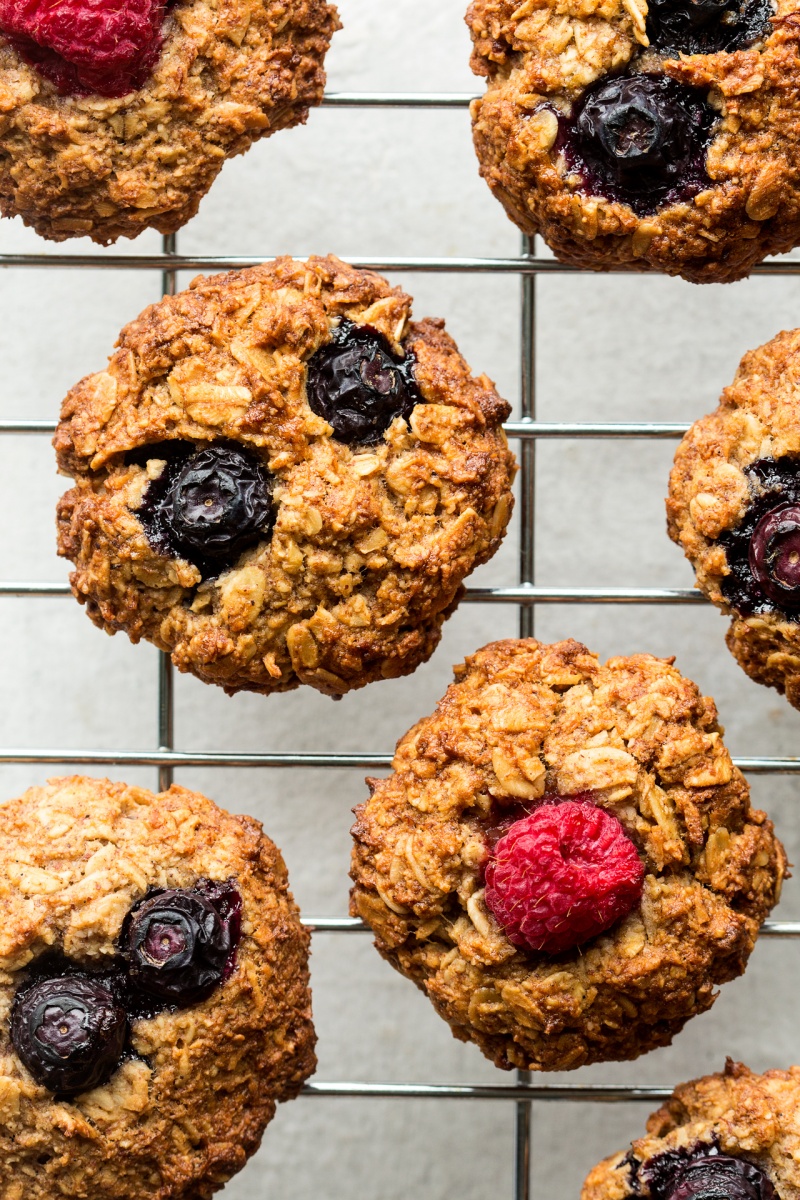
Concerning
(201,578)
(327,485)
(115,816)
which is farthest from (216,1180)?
(327,485)

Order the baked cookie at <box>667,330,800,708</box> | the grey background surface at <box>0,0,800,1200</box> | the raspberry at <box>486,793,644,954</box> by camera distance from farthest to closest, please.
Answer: the grey background surface at <box>0,0,800,1200</box> → the baked cookie at <box>667,330,800,708</box> → the raspberry at <box>486,793,644,954</box>

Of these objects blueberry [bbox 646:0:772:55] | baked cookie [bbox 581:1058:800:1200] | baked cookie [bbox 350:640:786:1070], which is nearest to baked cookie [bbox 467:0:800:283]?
blueberry [bbox 646:0:772:55]

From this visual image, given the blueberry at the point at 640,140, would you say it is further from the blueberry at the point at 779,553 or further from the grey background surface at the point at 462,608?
the grey background surface at the point at 462,608

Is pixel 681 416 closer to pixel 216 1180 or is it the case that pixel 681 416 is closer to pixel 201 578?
pixel 201 578

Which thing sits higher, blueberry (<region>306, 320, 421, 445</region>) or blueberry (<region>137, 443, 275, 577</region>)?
blueberry (<region>306, 320, 421, 445</region>)

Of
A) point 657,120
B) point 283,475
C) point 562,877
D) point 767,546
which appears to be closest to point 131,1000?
point 562,877

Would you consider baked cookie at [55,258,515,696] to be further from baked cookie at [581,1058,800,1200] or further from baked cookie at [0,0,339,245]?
baked cookie at [581,1058,800,1200]
